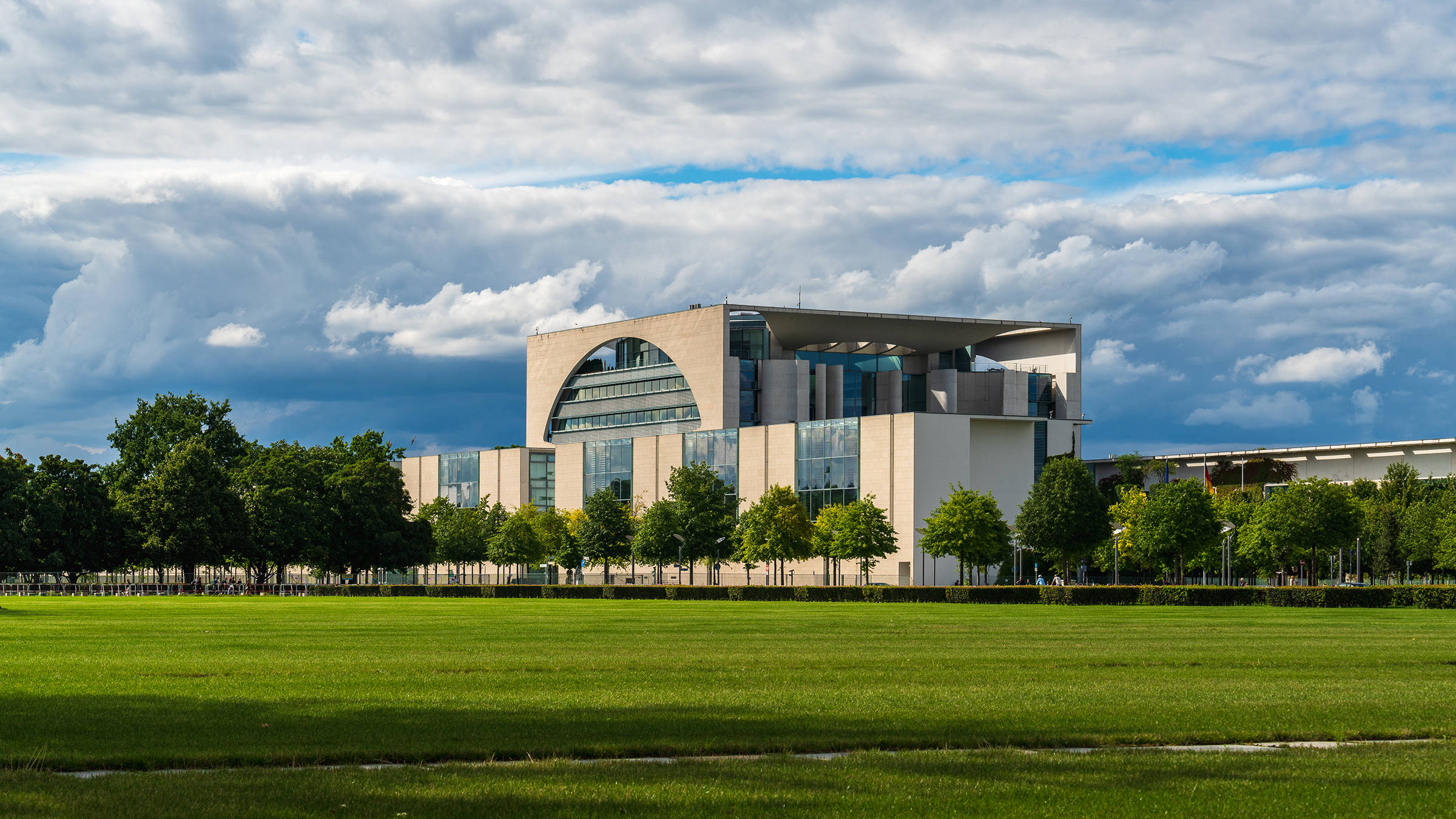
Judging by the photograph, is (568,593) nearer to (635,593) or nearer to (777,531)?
(635,593)

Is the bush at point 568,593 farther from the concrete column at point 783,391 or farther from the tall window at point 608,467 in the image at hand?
the concrete column at point 783,391

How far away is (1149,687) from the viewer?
58.2 feet

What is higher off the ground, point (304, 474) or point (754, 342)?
point (754, 342)

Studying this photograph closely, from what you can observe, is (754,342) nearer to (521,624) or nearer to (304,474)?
(304,474)

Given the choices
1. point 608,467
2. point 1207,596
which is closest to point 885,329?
point 608,467

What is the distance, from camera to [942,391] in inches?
5399

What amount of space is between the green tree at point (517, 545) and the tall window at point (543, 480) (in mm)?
25255

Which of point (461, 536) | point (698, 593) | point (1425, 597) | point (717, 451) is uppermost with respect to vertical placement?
point (717, 451)

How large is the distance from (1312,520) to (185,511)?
73251 millimetres

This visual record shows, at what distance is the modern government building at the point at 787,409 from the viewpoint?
11375cm

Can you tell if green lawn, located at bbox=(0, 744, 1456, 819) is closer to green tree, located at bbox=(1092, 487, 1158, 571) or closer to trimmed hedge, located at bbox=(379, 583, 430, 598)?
green tree, located at bbox=(1092, 487, 1158, 571)

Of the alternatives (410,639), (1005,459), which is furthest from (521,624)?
(1005,459)

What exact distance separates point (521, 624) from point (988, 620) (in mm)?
13597

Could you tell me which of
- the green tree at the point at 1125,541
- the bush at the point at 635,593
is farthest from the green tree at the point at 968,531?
the bush at the point at 635,593
